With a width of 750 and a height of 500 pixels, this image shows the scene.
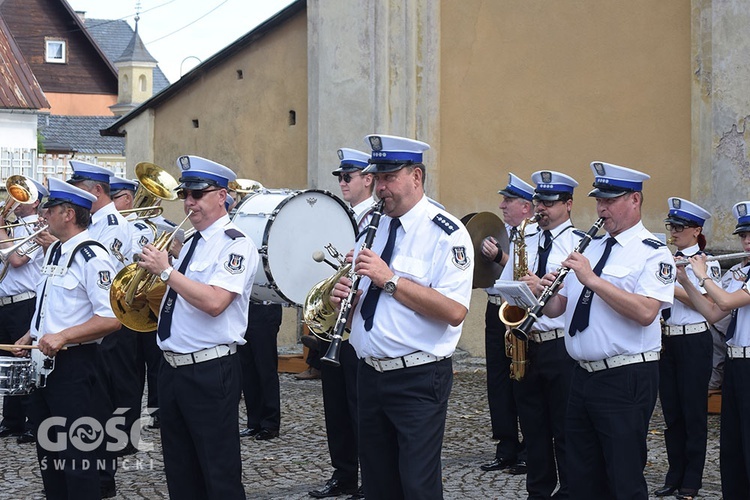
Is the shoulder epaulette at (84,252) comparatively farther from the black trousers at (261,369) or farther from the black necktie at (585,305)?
the black trousers at (261,369)

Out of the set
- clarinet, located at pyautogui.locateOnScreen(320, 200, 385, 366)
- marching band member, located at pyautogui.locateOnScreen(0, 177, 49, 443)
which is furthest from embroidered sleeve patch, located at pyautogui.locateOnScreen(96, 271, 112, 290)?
marching band member, located at pyautogui.locateOnScreen(0, 177, 49, 443)

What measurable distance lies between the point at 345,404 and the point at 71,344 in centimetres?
221

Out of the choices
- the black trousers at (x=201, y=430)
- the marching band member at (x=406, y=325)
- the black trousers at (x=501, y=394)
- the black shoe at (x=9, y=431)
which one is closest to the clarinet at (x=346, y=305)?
the marching band member at (x=406, y=325)

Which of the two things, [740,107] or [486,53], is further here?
[486,53]

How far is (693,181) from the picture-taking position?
12523mm

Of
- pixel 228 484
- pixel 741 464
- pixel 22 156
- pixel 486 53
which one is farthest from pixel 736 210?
pixel 22 156

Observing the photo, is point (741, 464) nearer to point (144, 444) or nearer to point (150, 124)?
point (144, 444)

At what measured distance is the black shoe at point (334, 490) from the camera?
326 inches

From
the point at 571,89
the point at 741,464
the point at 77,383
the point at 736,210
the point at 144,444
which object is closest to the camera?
the point at 77,383

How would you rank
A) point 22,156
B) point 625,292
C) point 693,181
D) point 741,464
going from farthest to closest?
point 22,156
point 693,181
point 741,464
point 625,292

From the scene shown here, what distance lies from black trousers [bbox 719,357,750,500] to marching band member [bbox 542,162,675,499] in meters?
1.12

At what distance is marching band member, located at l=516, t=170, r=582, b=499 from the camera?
7992 millimetres

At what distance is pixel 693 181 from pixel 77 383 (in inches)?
298

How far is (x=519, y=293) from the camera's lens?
6.71 metres
